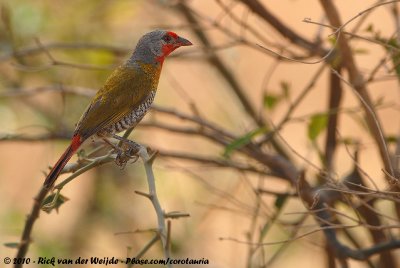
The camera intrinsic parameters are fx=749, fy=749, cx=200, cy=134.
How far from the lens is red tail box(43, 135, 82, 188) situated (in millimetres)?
2512

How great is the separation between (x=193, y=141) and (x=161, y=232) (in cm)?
519

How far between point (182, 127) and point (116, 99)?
606mm

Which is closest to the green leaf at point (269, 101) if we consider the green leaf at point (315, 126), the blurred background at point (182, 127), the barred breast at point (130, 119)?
the blurred background at point (182, 127)

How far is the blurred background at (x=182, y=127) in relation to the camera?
4250mm

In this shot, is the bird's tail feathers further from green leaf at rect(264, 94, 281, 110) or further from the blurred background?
green leaf at rect(264, 94, 281, 110)

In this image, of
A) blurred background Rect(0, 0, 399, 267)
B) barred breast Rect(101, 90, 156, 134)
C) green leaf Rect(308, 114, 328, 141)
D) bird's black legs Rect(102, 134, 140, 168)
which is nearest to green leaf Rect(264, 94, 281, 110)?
blurred background Rect(0, 0, 399, 267)

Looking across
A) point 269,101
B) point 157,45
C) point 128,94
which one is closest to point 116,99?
point 128,94

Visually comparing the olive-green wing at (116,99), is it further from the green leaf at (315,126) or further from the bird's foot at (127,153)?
the green leaf at (315,126)

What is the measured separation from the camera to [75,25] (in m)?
5.60

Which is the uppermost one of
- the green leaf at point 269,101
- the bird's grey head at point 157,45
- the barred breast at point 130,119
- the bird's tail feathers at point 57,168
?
the bird's grey head at point 157,45

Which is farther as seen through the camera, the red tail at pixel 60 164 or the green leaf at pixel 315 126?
the green leaf at pixel 315 126

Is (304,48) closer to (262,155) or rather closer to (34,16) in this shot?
(262,155)

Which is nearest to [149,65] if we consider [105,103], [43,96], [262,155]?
[105,103]

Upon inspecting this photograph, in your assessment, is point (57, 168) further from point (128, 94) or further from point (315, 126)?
point (315, 126)
